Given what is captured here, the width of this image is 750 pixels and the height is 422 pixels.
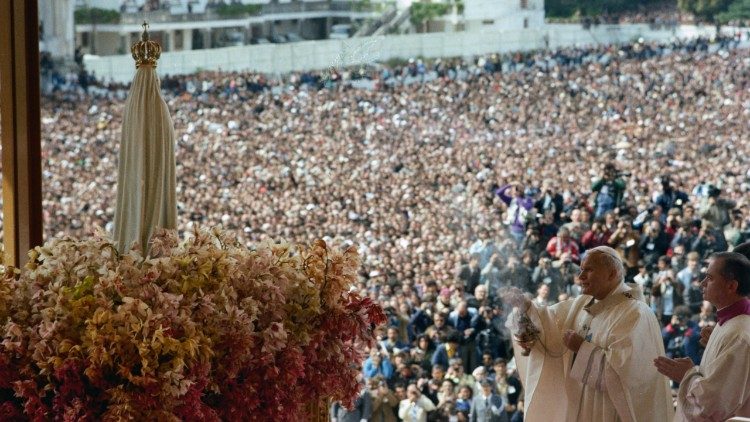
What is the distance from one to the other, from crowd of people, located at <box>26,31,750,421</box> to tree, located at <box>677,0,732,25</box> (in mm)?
181

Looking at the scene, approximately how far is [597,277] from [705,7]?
12.4 ft

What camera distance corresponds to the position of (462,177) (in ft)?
28.3

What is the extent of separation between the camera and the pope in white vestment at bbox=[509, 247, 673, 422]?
4.50 meters

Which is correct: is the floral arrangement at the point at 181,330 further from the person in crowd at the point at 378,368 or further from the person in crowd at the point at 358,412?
the person in crowd at the point at 378,368

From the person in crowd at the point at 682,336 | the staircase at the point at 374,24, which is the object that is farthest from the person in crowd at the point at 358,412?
the staircase at the point at 374,24

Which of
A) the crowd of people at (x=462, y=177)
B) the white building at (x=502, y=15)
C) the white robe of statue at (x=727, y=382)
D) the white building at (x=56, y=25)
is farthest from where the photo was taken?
the white building at (x=56, y=25)

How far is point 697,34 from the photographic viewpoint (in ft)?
25.7

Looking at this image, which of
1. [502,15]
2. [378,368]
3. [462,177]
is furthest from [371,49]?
[378,368]

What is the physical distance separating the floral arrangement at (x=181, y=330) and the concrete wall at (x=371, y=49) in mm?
5197

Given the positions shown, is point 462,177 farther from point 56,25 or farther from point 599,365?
point 599,365

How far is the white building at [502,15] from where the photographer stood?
8.31 m

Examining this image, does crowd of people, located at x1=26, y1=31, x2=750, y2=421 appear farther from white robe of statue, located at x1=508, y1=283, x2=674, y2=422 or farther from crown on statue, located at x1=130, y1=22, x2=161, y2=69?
crown on statue, located at x1=130, y1=22, x2=161, y2=69

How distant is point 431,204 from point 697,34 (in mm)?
2297

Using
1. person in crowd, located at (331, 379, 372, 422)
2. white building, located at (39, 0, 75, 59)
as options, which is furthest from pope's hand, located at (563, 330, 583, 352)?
white building, located at (39, 0, 75, 59)
